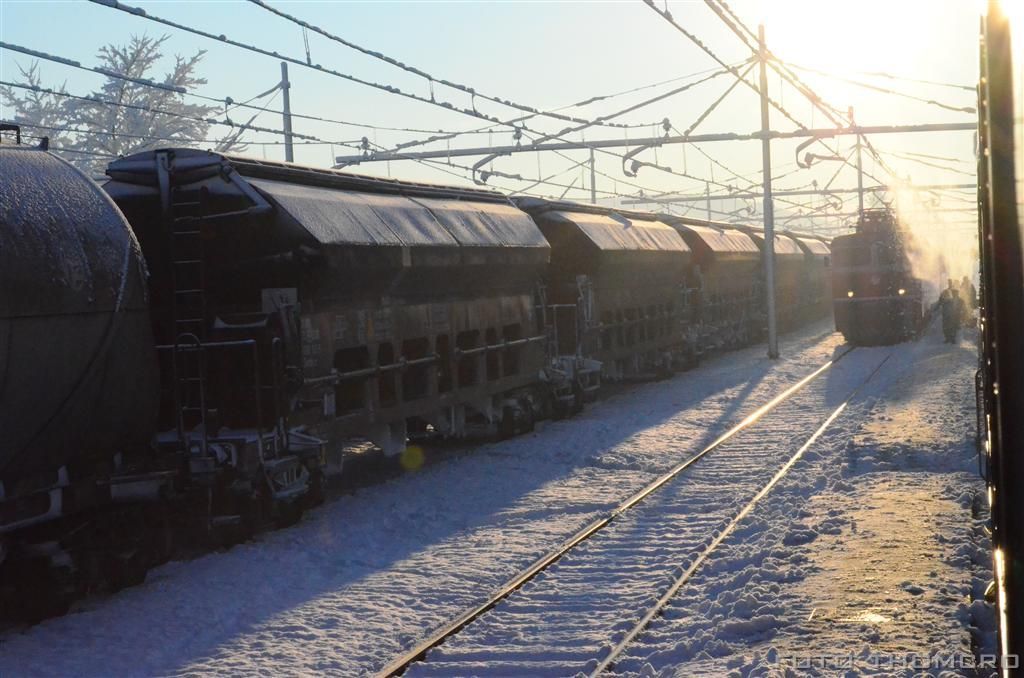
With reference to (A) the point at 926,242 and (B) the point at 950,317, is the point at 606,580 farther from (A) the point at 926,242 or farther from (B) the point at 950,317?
(A) the point at 926,242

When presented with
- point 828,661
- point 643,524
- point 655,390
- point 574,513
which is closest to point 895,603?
point 828,661

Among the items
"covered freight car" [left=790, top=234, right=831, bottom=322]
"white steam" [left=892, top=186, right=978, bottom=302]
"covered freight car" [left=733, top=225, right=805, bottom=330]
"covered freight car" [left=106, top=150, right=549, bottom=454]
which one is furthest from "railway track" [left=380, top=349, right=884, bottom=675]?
"covered freight car" [left=790, top=234, right=831, bottom=322]

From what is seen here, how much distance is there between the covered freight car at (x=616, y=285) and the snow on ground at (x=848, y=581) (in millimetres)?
6941

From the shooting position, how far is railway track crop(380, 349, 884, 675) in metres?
7.85

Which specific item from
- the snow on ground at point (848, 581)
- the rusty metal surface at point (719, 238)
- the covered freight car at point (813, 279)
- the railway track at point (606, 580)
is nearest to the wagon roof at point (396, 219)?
the railway track at point (606, 580)

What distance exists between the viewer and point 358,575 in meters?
10.4

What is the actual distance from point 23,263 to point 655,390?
759 inches

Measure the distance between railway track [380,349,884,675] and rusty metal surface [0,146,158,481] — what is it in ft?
10.9

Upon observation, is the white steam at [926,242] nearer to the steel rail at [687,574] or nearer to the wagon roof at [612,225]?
the wagon roof at [612,225]

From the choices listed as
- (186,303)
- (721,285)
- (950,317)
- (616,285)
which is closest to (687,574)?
(186,303)

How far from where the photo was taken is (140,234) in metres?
12.1

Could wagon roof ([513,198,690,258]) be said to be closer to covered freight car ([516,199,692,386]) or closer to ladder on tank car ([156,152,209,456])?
covered freight car ([516,199,692,386])

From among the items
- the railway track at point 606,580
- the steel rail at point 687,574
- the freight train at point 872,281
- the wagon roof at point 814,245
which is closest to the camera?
the steel rail at point 687,574

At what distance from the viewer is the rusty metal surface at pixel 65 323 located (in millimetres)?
8750
